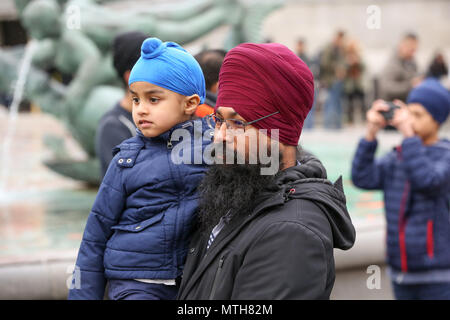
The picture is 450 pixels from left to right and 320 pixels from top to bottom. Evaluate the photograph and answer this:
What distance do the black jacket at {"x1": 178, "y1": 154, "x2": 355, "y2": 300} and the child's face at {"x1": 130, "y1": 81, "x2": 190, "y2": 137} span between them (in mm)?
485

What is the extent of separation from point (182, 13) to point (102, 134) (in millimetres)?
3664

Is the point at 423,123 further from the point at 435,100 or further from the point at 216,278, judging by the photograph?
the point at 216,278

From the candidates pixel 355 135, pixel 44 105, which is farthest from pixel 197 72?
pixel 355 135

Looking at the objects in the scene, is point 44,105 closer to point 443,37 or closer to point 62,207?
point 62,207

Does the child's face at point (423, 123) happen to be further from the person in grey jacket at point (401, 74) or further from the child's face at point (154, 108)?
the person in grey jacket at point (401, 74)

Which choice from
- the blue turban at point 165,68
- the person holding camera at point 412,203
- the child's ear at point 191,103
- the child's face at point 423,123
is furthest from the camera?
the child's face at point 423,123

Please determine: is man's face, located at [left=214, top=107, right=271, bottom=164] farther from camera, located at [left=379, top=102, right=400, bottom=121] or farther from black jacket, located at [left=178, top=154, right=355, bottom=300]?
camera, located at [left=379, top=102, right=400, bottom=121]

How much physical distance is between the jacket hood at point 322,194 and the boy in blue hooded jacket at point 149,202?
405mm

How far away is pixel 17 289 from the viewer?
3.48 meters

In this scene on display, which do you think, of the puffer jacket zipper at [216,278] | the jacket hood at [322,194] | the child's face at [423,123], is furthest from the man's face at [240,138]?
the child's face at [423,123]

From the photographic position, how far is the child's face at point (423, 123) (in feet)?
12.6

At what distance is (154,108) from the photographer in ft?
7.09

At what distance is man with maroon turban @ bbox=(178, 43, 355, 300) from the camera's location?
1.68 m

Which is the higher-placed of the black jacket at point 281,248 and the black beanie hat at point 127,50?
the black beanie hat at point 127,50
